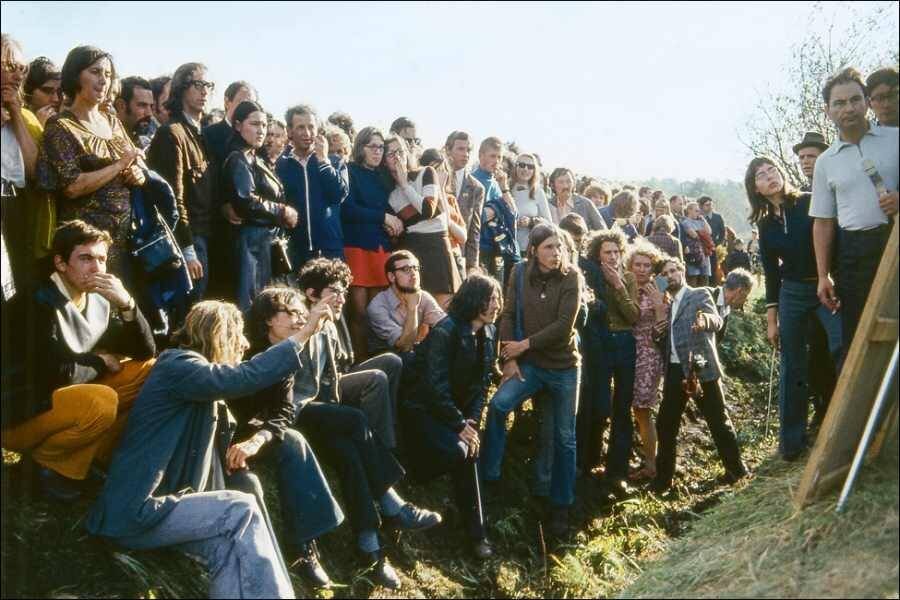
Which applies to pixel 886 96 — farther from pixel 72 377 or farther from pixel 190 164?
pixel 72 377

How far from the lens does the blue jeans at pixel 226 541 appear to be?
4.43 meters

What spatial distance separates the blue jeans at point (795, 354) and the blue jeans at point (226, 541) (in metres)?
4.14

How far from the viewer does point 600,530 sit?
7.34 m

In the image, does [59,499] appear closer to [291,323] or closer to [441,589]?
[291,323]

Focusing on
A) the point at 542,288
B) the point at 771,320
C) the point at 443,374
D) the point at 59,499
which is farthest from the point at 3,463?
the point at 771,320

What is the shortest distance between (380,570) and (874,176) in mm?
3894

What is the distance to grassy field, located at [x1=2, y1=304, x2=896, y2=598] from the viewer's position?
4.54 metres

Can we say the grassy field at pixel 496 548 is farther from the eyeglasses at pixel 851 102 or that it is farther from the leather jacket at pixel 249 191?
the eyeglasses at pixel 851 102

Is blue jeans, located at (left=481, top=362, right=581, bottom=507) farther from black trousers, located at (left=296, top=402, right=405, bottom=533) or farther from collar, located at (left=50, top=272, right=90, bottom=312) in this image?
collar, located at (left=50, top=272, right=90, bottom=312)

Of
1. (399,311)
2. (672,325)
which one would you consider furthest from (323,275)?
(672,325)

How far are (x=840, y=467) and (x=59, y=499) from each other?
440cm

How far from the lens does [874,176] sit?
5.30 m

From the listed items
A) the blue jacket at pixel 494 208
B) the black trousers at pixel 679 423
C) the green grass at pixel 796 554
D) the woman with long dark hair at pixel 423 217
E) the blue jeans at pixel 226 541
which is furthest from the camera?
the blue jacket at pixel 494 208

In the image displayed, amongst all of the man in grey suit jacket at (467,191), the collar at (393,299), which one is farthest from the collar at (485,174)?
the collar at (393,299)
